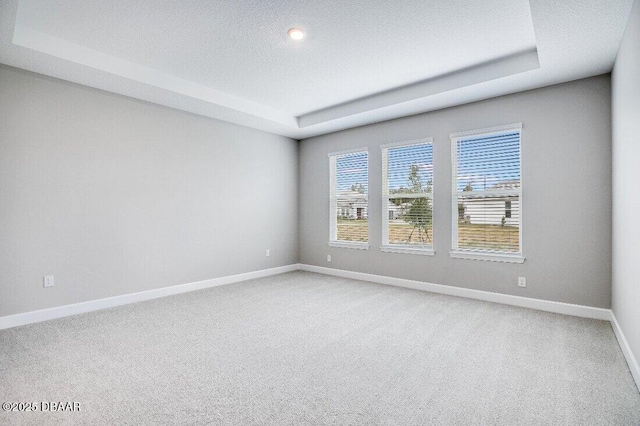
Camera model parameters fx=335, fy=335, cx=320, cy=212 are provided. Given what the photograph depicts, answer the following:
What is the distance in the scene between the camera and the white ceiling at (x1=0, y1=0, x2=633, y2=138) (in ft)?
8.68

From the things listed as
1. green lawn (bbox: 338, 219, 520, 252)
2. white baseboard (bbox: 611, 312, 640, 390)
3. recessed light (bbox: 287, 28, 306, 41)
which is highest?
recessed light (bbox: 287, 28, 306, 41)

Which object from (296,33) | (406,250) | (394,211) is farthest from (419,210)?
(296,33)

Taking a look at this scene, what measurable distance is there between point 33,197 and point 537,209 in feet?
18.2

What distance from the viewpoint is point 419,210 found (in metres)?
5.02

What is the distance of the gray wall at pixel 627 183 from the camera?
2.33 m

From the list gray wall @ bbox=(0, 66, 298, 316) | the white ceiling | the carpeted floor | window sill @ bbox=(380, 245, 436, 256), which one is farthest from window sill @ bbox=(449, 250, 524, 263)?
gray wall @ bbox=(0, 66, 298, 316)

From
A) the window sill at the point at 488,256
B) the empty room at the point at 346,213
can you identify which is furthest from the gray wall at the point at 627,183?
the window sill at the point at 488,256

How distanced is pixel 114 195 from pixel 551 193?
515cm

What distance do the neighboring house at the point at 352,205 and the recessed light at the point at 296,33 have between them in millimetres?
3070

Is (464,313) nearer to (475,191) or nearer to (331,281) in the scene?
(475,191)

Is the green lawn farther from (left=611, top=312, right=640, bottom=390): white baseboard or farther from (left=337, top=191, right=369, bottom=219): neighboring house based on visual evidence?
(left=611, top=312, right=640, bottom=390): white baseboard

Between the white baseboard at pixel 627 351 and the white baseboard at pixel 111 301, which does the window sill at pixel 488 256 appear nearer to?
the white baseboard at pixel 627 351

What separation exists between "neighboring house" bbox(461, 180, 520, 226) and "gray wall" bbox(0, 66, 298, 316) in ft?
11.0

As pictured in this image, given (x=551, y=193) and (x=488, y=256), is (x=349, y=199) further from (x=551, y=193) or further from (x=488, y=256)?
(x=551, y=193)
